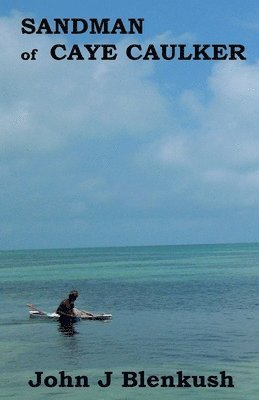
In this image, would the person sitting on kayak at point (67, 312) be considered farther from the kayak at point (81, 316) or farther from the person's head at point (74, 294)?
the person's head at point (74, 294)

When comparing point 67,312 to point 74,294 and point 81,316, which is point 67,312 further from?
point 74,294

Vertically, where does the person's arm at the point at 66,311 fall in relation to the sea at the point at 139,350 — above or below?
above

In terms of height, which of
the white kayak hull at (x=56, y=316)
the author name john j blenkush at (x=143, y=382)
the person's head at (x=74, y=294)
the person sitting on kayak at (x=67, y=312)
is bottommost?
the author name john j blenkush at (x=143, y=382)

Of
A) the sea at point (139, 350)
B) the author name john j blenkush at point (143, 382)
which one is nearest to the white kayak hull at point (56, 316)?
the sea at point (139, 350)

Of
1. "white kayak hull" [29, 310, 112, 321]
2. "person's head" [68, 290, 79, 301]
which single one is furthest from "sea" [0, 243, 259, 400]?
"person's head" [68, 290, 79, 301]

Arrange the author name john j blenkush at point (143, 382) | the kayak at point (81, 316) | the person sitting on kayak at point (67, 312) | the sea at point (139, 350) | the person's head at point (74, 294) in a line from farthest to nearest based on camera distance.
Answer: the kayak at point (81, 316) < the person sitting on kayak at point (67, 312) < the person's head at point (74, 294) < the sea at point (139, 350) < the author name john j blenkush at point (143, 382)

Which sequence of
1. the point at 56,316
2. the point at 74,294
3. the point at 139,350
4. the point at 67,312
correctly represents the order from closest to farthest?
the point at 139,350 → the point at 74,294 → the point at 67,312 → the point at 56,316

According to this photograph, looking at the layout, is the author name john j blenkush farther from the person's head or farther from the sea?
the person's head

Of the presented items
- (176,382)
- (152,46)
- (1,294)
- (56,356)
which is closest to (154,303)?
(1,294)

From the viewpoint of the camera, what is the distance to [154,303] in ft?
125

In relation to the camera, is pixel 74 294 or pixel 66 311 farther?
pixel 66 311

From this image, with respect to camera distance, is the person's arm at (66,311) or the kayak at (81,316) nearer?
the person's arm at (66,311)

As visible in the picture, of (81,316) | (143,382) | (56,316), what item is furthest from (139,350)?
(56,316)

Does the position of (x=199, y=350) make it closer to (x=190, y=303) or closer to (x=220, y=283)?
(x=190, y=303)
